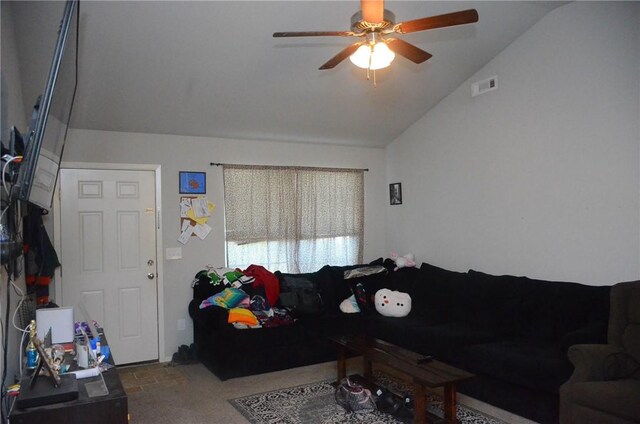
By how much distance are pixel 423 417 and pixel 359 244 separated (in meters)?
2.83

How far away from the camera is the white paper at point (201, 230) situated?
4750 mm

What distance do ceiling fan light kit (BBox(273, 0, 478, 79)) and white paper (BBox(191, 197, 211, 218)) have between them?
245cm

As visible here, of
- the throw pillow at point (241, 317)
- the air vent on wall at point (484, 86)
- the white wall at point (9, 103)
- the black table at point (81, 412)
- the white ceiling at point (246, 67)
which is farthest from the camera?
the air vent on wall at point (484, 86)

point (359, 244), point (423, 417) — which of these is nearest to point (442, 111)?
point (359, 244)

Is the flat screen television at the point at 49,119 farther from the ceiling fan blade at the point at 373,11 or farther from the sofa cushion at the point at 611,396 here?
the sofa cushion at the point at 611,396

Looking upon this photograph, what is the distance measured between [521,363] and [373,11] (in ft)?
7.79

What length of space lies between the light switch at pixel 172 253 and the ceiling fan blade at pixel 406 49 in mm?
2967

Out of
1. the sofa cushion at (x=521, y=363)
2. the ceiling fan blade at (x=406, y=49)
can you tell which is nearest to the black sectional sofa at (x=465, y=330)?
the sofa cushion at (x=521, y=363)

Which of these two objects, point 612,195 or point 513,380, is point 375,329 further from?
point 612,195

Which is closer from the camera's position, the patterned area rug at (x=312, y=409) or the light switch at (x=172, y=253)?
the patterned area rug at (x=312, y=409)

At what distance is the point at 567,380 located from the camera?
2.85 m

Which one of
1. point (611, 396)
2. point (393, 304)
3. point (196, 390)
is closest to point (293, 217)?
point (393, 304)

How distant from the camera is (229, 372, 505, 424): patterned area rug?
319 centimetres

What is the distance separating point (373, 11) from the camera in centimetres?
224
